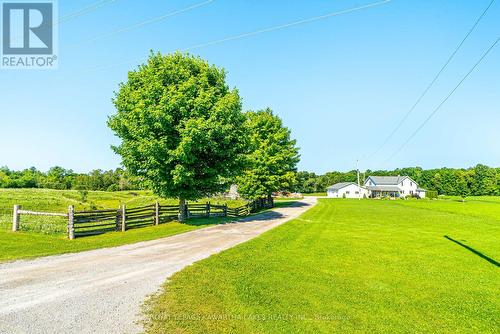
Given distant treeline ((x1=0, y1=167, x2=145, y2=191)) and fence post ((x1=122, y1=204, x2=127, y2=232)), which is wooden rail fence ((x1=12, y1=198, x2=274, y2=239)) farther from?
distant treeline ((x1=0, y1=167, x2=145, y2=191))

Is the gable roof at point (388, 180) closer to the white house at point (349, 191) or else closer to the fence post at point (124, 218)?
the white house at point (349, 191)

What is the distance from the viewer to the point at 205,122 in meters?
24.0

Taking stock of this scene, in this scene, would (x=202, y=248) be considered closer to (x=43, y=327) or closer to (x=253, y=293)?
(x=253, y=293)

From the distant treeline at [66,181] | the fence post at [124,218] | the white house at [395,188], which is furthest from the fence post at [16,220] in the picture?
the white house at [395,188]

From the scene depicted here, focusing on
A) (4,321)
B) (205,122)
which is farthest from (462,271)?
(205,122)

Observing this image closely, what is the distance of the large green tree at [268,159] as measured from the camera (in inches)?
1818

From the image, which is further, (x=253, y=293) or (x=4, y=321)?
(x=253, y=293)

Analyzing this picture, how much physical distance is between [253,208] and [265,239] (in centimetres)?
3014

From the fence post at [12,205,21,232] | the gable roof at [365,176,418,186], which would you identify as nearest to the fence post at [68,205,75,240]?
the fence post at [12,205,21,232]

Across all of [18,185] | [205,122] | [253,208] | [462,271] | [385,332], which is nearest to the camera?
[385,332]

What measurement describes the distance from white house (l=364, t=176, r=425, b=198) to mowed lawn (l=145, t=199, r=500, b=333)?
352 ft

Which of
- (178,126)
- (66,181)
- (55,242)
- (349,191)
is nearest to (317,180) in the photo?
(349,191)

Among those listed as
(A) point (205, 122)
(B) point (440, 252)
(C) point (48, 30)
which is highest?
(C) point (48, 30)

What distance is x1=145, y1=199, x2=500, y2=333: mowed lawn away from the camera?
794cm
